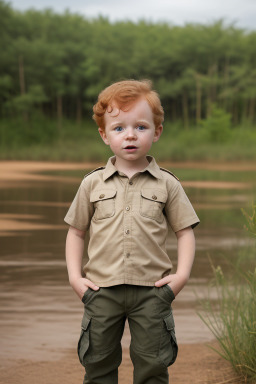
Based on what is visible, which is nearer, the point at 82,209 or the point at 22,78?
the point at 82,209

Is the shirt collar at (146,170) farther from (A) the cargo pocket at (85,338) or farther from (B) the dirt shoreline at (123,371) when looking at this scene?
(B) the dirt shoreline at (123,371)

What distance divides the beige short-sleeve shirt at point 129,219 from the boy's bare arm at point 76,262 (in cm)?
4

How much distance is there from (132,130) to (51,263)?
488 cm

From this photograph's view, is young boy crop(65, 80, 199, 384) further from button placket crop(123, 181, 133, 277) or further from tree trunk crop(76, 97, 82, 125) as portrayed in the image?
tree trunk crop(76, 97, 82, 125)

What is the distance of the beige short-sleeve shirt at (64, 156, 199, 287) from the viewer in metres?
2.99

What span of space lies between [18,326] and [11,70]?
4939 centimetres

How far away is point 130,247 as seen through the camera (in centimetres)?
299

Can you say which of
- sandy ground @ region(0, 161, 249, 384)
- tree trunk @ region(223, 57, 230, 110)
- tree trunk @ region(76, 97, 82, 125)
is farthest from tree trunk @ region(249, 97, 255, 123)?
sandy ground @ region(0, 161, 249, 384)

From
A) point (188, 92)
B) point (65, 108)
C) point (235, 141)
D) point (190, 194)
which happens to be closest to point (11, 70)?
point (65, 108)

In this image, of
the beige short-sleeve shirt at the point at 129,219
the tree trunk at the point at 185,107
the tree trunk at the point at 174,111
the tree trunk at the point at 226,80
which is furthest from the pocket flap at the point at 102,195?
the tree trunk at the point at 174,111

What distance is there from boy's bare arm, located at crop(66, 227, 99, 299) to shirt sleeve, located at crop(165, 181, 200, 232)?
37 cm

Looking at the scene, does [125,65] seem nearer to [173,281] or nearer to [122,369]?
[122,369]

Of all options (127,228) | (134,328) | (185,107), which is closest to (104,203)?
(127,228)

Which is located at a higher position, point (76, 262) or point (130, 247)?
point (130, 247)
